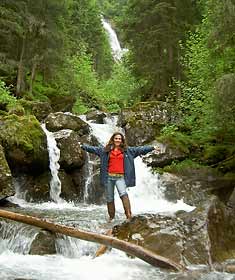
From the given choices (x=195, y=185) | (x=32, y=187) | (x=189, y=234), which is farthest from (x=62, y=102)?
(x=189, y=234)

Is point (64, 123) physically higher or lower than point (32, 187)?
higher

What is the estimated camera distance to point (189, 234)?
9.12 metres

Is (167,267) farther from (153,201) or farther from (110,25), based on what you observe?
(110,25)

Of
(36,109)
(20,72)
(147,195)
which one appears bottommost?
(147,195)

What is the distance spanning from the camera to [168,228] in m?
9.30

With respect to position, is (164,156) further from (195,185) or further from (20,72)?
(20,72)

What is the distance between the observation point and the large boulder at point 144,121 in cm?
2002

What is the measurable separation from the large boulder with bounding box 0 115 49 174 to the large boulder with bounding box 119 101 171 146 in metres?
5.15

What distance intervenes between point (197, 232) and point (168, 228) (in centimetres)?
60

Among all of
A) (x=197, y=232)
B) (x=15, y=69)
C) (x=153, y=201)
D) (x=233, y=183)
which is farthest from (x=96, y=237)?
(x=15, y=69)

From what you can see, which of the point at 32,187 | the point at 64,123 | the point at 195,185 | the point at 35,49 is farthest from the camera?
the point at 35,49

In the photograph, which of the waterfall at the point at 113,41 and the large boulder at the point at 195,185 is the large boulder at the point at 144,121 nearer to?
the large boulder at the point at 195,185

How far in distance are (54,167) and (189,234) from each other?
27.5 ft

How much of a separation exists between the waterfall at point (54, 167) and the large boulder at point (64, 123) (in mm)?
1334
